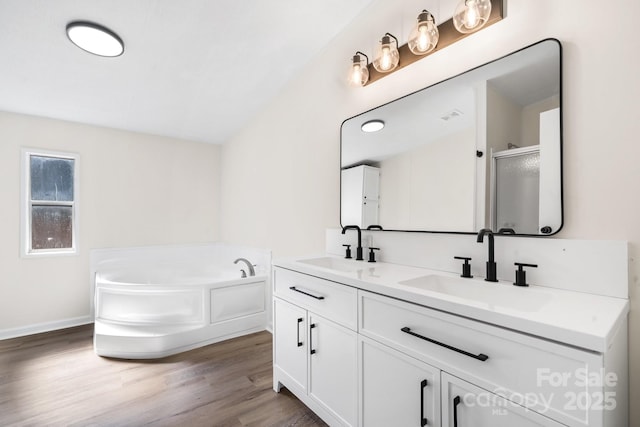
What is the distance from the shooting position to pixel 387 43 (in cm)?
178

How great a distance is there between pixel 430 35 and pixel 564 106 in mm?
760

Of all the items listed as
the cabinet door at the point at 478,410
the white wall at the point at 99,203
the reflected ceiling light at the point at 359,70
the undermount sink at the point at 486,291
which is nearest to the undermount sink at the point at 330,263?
the undermount sink at the point at 486,291

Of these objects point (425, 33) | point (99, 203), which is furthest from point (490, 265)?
point (99, 203)

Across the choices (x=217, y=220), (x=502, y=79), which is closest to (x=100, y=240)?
(x=217, y=220)

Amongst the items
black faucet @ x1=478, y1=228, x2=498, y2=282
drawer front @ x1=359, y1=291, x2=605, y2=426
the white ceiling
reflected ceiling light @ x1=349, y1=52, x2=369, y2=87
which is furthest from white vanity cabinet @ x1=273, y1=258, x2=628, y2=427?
the white ceiling

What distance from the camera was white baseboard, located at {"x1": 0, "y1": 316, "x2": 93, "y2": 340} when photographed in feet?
9.42

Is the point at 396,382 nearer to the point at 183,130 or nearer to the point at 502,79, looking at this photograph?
the point at 502,79

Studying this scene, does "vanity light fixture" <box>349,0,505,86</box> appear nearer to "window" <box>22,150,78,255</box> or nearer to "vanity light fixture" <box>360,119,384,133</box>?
"vanity light fixture" <box>360,119,384,133</box>

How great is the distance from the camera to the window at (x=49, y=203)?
3.00 m

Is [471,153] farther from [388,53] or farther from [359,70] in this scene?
[359,70]

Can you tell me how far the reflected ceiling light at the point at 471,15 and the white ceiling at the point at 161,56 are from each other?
787 mm

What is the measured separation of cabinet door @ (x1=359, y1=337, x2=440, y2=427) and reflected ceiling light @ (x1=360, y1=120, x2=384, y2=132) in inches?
51.3

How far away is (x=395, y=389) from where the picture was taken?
1179 mm

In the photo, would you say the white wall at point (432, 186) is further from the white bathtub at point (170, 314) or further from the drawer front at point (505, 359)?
the white bathtub at point (170, 314)
